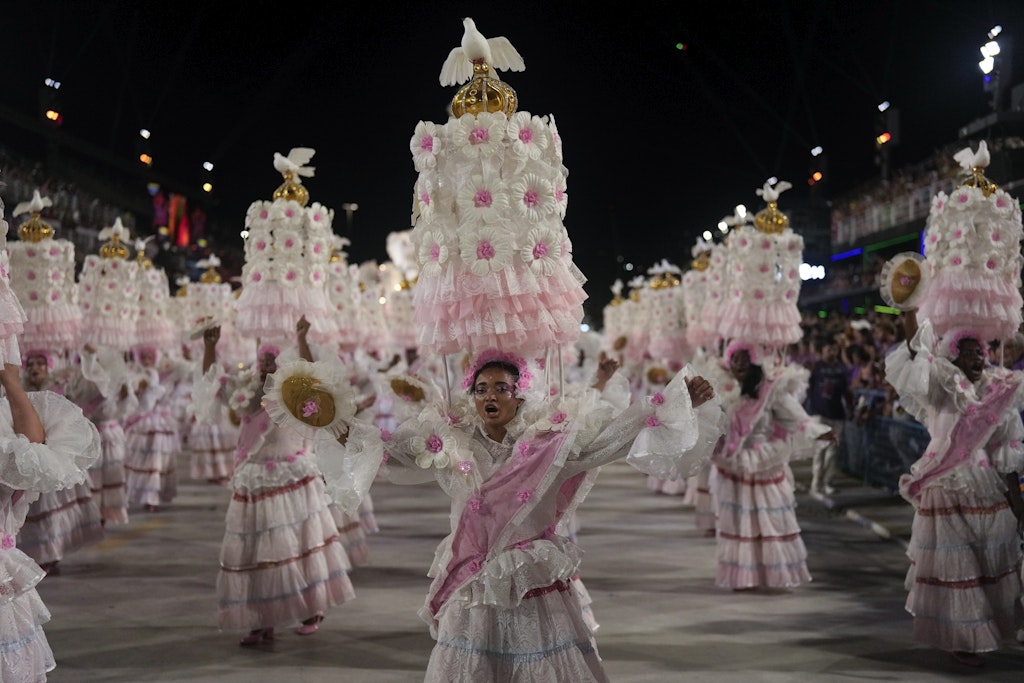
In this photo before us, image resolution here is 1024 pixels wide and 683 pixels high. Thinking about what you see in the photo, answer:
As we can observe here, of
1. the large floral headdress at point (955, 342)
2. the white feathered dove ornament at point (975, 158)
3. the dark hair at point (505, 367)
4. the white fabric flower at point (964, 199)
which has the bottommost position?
the dark hair at point (505, 367)

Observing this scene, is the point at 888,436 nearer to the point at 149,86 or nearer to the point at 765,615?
the point at 765,615

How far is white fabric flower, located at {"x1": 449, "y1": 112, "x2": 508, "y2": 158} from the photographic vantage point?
4.09m

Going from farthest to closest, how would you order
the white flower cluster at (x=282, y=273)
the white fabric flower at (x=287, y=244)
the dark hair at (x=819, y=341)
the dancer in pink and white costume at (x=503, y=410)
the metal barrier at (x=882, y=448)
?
the dark hair at (x=819, y=341) < the metal barrier at (x=882, y=448) < the white fabric flower at (x=287, y=244) < the white flower cluster at (x=282, y=273) < the dancer in pink and white costume at (x=503, y=410)

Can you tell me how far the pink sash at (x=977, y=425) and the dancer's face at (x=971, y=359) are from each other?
13 centimetres

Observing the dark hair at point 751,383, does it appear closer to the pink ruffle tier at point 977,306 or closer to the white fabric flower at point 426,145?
the pink ruffle tier at point 977,306

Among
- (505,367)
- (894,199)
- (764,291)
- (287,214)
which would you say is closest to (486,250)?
(505,367)

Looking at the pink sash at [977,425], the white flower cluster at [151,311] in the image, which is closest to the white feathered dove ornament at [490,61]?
the pink sash at [977,425]

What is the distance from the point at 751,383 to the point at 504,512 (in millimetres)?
4622

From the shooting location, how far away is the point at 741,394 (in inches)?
319

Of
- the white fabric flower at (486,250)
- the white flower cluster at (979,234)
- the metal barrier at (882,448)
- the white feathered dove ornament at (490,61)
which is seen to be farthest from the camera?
the metal barrier at (882,448)

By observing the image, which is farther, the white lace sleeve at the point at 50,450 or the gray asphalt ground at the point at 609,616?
the gray asphalt ground at the point at 609,616

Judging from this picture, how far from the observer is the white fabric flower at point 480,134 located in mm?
4094

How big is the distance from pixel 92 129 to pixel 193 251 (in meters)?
11.5

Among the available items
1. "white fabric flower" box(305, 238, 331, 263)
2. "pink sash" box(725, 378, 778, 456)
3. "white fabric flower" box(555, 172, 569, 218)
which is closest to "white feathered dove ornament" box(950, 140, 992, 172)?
"pink sash" box(725, 378, 778, 456)
